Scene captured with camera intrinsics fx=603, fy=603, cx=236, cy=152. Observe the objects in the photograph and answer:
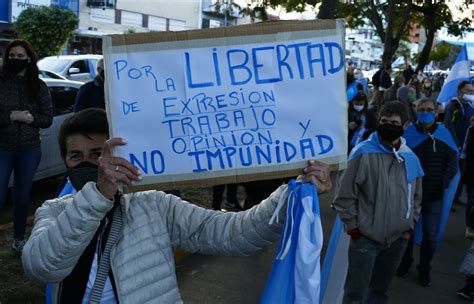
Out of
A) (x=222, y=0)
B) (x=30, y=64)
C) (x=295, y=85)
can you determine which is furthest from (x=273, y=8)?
(x=295, y=85)

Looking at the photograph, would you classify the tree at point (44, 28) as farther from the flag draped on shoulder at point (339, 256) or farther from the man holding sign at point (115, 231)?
the man holding sign at point (115, 231)

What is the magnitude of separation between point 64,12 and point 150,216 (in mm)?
27880

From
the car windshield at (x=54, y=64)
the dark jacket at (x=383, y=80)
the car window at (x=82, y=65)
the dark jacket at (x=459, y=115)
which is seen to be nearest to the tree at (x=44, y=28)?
the car windshield at (x=54, y=64)

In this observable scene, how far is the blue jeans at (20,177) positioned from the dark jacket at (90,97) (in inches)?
43.2

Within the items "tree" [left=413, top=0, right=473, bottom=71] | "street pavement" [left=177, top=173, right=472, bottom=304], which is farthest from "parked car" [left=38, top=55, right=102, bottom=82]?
"tree" [left=413, top=0, right=473, bottom=71]

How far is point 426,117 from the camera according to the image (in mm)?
5367

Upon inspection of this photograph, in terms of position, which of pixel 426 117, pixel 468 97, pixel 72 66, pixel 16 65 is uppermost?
pixel 72 66

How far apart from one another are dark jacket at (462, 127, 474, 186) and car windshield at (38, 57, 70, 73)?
33.9ft

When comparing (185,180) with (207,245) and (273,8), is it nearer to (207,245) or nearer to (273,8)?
(207,245)

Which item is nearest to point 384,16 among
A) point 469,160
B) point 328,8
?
point 328,8

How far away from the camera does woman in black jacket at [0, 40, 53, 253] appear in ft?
16.3

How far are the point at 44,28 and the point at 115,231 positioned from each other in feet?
88.9

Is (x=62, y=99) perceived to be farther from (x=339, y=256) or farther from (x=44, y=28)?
(x=44, y=28)

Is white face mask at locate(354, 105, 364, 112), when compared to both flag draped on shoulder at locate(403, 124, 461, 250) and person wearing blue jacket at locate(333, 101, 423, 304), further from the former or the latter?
person wearing blue jacket at locate(333, 101, 423, 304)
